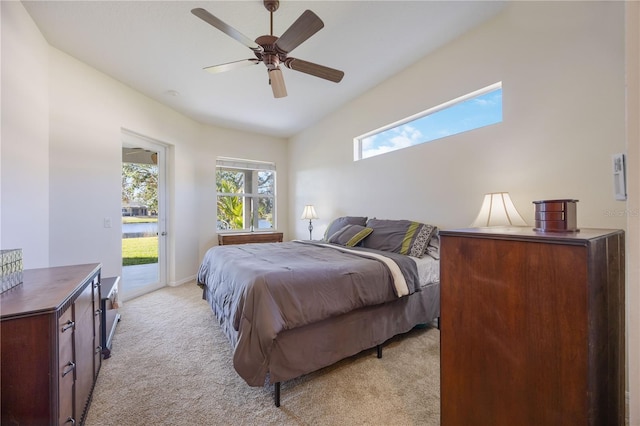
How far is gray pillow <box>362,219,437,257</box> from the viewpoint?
2.49 metres

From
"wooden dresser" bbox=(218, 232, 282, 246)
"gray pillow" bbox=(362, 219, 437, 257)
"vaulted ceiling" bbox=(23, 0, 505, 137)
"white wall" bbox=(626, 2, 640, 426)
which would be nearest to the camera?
"white wall" bbox=(626, 2, 640, 426)

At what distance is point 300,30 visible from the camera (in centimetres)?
167

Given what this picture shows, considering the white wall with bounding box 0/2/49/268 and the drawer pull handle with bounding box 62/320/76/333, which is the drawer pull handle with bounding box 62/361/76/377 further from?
the white wall with bounding box 0/2/49/268

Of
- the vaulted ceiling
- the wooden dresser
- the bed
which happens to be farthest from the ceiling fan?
the wooden dresser

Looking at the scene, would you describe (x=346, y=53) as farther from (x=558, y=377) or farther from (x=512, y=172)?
(x=558, y=377)

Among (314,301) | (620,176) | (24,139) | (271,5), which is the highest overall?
(271,5)

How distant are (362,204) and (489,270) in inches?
109

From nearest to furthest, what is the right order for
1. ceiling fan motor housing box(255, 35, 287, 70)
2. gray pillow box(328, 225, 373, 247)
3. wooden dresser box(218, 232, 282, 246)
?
ceiling fan motor housing box(255, 35, 287, 70)
gray pillow box(328, 225, 373, 247)
wooden dresser box(218, 232, 282, 246)

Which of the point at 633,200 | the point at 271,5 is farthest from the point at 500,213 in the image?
the point at 271,5

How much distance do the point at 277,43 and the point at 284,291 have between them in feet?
5.80

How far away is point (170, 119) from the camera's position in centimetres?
394

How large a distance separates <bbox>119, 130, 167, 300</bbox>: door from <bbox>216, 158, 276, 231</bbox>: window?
109 cm

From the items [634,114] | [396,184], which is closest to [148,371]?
[634,114]

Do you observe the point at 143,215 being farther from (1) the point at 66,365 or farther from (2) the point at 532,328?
(2) the point at 532,328
